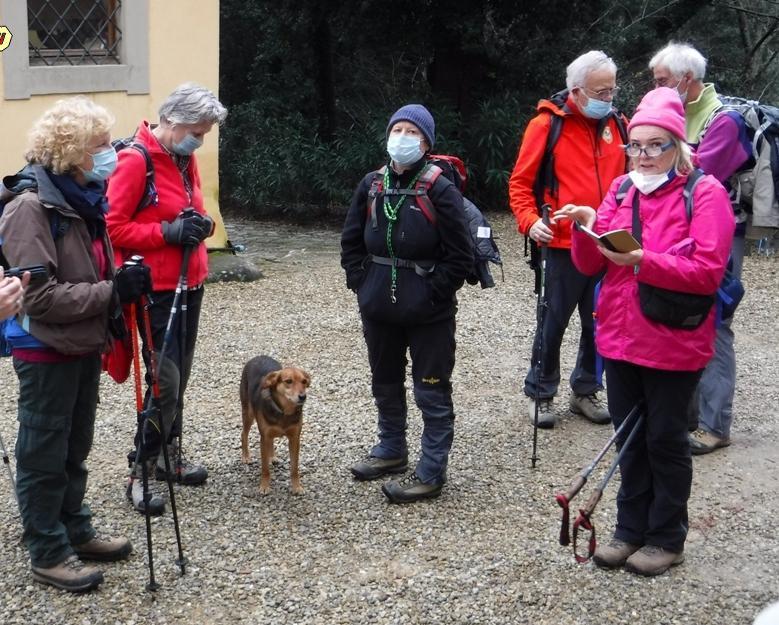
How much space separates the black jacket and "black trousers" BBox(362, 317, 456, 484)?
107mm

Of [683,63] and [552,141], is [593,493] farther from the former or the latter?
[683,63]

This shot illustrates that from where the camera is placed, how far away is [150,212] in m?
4.68

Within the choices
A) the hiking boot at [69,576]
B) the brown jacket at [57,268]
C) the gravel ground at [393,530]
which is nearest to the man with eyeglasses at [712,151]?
the gravel ground at [393,530]

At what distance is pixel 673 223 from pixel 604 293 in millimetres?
419

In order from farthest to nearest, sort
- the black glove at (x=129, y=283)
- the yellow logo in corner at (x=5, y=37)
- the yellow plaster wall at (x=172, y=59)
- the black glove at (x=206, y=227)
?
1. the yellow plaster wall at (x=172, y=59)
2. the yellow logo in corner at (x=5, y=37)
3. the black glove at (x=206, y=227)
4. the black glove at (x=129, y=283)

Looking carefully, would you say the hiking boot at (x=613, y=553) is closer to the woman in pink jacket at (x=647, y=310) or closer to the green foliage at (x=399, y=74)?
the woman in pink jacket at (x=647, y=310)

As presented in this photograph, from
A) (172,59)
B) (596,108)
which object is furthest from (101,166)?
(172,59)

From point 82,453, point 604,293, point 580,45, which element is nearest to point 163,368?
point 82,453

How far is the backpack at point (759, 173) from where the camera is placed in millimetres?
5523

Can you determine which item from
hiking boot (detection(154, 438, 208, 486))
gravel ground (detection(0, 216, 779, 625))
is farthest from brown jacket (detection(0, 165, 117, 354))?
hiking boot (detection(154, 438, 208, 486))

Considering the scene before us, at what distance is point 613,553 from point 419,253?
5.27 ft

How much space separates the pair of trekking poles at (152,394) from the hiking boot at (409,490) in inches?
41.8

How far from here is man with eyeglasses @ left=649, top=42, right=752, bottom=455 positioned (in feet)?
17.8

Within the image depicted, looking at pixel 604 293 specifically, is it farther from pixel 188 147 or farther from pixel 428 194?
pixel 188 147
